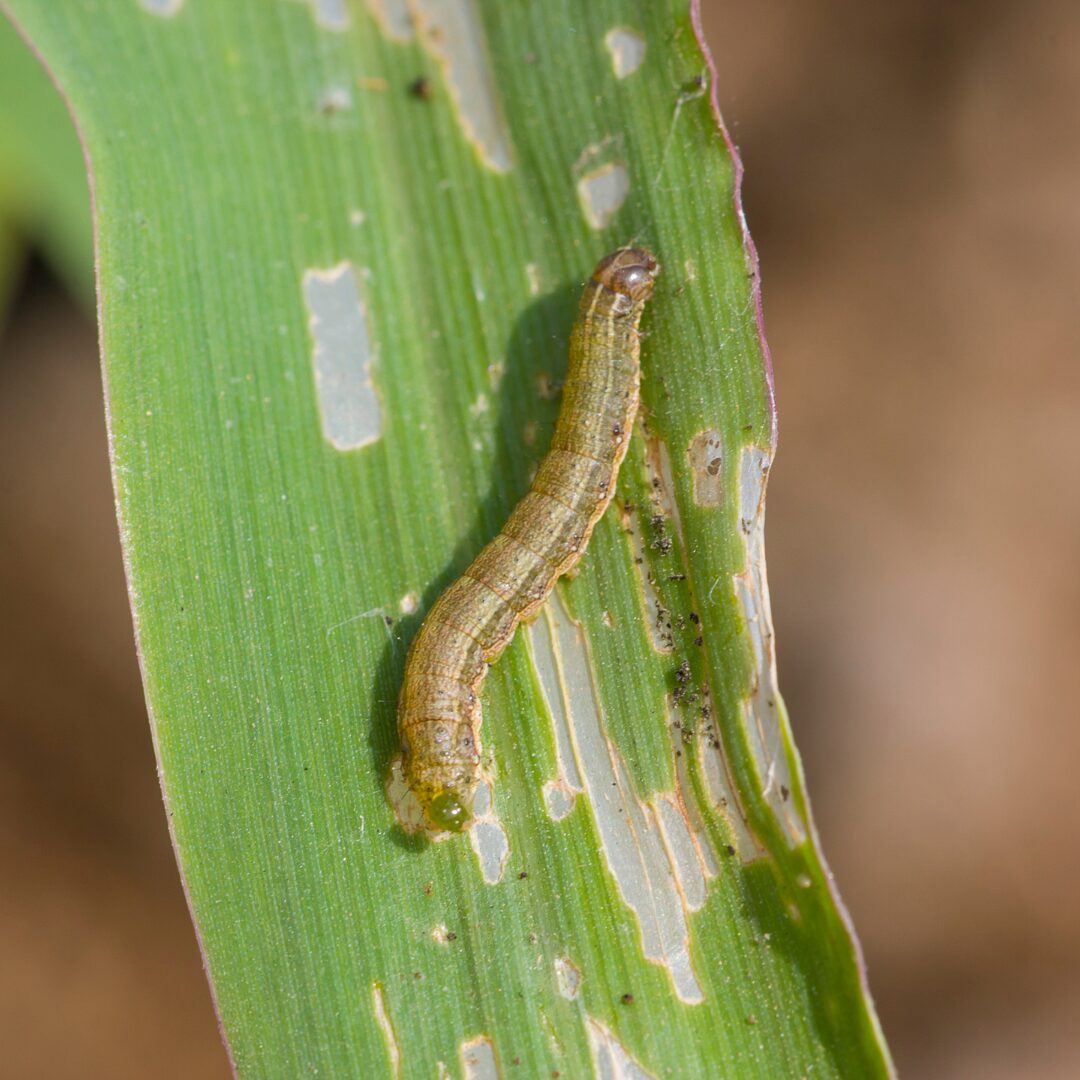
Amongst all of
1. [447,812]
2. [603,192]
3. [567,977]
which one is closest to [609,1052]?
[567,977]

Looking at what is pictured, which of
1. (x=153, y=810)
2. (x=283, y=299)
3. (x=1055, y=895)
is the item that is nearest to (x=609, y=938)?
(x=283, y=299)

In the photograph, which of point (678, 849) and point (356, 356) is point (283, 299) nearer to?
point (356, 356)

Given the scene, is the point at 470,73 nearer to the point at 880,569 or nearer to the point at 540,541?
the point at 540,541

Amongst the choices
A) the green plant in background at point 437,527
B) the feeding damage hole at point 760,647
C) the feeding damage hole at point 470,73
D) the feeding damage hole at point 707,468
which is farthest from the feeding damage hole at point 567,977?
the feeding damage hole at point 470,73

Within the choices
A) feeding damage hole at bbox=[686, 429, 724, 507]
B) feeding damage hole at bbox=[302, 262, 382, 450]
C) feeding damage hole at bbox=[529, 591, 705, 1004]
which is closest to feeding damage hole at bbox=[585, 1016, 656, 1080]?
feeding damage hole at bbox=[529, 591, 705, 1004]

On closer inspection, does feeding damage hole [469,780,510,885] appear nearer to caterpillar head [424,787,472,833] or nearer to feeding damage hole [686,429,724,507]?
caterpillar head [424,787,472,833]

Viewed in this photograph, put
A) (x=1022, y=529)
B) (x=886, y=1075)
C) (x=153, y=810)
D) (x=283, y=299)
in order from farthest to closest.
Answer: (x=1022, y=529) < (x=153, y=810) < (x=283, y=299) < (x=886, y=1075)
